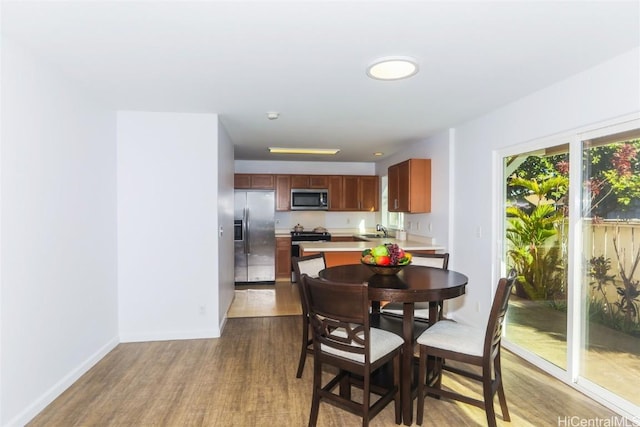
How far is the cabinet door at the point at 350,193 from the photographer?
6.85 m

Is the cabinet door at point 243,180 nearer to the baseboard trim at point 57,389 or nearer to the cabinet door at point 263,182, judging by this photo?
the cabinet door at point 263,182

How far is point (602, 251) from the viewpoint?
2.43 metres

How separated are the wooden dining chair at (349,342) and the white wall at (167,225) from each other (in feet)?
6.18

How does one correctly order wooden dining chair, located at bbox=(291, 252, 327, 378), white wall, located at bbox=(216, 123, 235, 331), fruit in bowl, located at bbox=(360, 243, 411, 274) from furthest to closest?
white wall, located at bbox=(216, 123, 235, 331)
wooden dining chair, located at bbox=(291, 252, 327, 378)
fruit in bowl, located at bbox=(360, 243, 411, 274)

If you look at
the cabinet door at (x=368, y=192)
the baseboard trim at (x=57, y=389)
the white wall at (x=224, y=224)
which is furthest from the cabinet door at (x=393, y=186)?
the baseboard trim at (x=57, y=389)

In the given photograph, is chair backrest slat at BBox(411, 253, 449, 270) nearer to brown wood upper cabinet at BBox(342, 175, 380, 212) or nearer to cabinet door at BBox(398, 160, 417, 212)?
cabinet door at BBox(398, 160, 417, 212)

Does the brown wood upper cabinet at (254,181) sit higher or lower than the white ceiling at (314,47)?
lower

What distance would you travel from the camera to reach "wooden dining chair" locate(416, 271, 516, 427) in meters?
1.92

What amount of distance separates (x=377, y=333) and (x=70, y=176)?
2.55 metres

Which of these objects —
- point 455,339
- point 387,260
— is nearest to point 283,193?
point 387,260

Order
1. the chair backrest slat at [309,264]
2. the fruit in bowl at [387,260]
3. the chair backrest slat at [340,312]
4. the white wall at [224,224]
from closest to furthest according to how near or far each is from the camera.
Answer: the chair backrest slat at [340,312] → the fruit in bowl at [387,260] → the chair backrest slat at [309,264] → the white wall at [224,224]

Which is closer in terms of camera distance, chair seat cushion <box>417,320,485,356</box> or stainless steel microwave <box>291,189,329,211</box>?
chair seat cushion <box>417,320,485,356</box>

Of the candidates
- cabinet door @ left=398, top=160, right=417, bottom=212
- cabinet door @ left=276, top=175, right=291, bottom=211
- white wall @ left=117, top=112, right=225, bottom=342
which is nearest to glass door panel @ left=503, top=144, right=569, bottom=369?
cabinet door @ left=398, top=160, right=417, bottom=212

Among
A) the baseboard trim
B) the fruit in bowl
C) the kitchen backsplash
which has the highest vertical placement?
the kitchen backsplash
